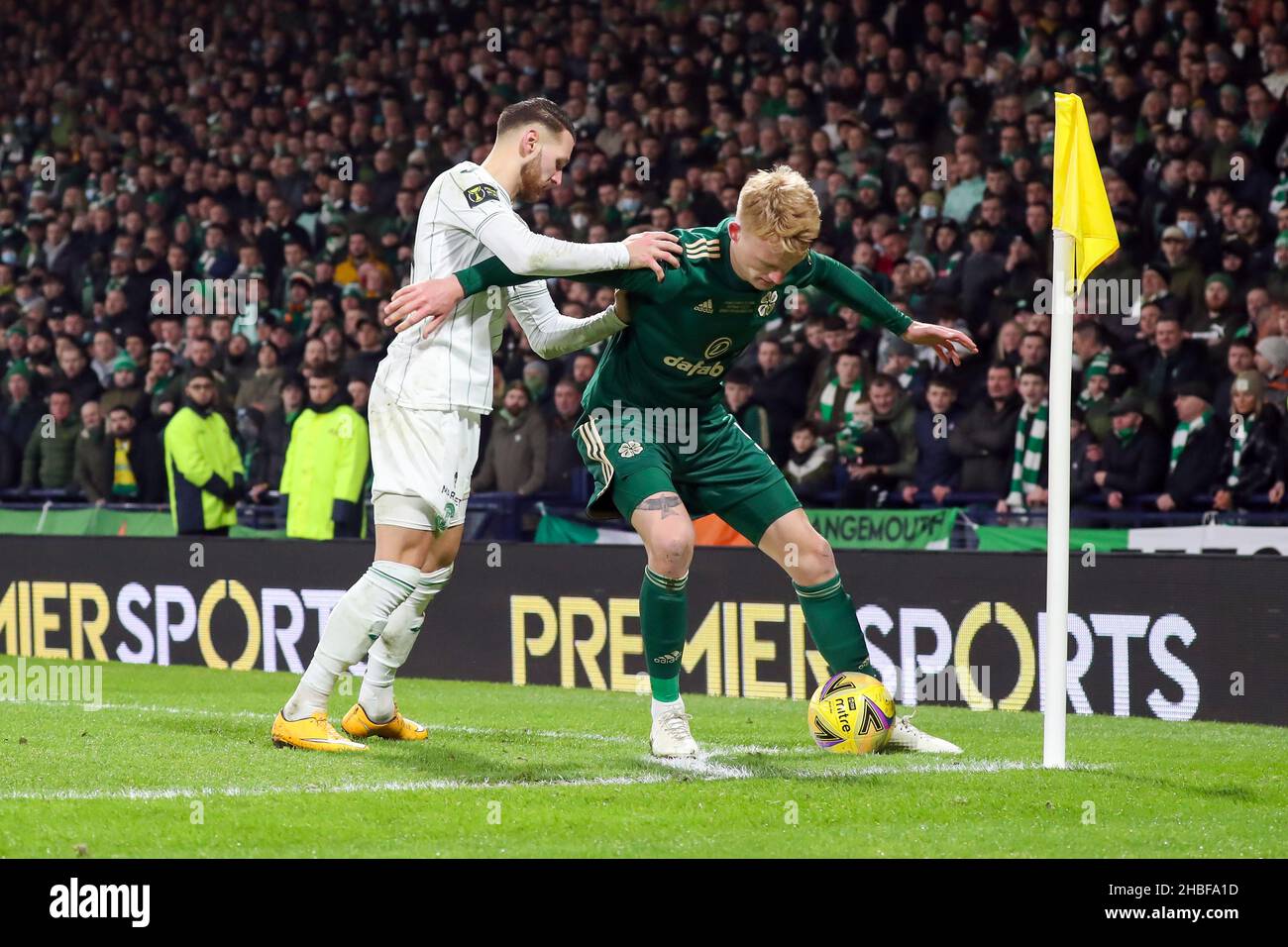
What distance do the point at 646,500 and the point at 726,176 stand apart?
27.6 feet

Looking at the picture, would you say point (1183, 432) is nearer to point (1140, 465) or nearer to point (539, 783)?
point (1140, 465)

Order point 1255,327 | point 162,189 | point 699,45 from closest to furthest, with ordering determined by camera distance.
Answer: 1. point 1255,327
2. point 699,45
3. point 162,189

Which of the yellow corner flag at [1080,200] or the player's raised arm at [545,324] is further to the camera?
the player's raised arm at [545,324]

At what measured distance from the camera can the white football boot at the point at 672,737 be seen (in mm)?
5926

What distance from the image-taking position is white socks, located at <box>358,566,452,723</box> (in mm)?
6246

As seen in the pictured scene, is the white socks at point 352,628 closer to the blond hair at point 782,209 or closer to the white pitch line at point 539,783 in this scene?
the white pitch line at point 539,783

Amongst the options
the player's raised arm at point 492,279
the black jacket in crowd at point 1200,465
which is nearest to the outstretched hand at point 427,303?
the player's raised arm at point 492,279

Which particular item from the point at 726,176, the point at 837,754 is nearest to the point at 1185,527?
the point at 837,754

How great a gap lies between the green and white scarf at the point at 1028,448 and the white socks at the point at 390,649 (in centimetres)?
526

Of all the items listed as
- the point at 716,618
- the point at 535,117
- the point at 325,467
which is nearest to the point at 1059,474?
the point at 535,117

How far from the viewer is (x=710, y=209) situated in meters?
13.8

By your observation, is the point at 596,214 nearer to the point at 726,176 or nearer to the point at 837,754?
the point at 726,176

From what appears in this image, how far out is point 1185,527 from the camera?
9.62 metres

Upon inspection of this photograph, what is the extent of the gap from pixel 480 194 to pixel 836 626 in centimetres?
197
